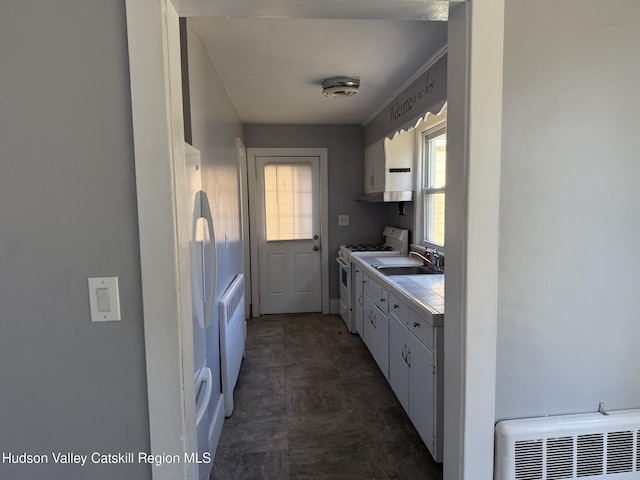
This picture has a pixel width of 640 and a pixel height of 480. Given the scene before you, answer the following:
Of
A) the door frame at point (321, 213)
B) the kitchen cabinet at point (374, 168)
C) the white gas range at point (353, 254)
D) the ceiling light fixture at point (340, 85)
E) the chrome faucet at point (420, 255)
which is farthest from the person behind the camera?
the door frame at point (321, 213)

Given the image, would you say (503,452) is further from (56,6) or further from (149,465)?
(56,6)

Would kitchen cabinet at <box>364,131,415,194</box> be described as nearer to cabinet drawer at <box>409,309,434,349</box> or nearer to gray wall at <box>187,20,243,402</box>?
gray wall at <box>187,20,243,402</box>

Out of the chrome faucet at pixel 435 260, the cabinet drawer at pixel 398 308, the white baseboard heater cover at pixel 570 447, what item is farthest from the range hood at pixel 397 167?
the white baseboard heater cover at pixel 570 447

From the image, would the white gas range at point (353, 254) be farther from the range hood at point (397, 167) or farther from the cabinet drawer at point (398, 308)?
the cabinet drawer at point (398, 308)

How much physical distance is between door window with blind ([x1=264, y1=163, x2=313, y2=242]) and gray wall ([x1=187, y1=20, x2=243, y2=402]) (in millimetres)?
1312

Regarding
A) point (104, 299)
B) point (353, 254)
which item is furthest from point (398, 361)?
point (104, 299)

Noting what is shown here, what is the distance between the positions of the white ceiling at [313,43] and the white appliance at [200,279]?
699mm

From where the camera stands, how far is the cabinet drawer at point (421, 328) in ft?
6.36

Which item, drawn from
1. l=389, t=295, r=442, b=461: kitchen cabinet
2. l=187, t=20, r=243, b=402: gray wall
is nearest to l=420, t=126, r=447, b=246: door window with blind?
l=389, t=295, r=442, b=461: kitchen cabinet

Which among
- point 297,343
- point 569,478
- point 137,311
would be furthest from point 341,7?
point 297,343

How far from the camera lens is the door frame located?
15.0 ft

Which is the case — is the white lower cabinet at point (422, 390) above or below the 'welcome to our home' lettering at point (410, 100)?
below

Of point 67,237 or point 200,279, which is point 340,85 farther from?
point 67,237

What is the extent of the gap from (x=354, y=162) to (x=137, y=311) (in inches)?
158
